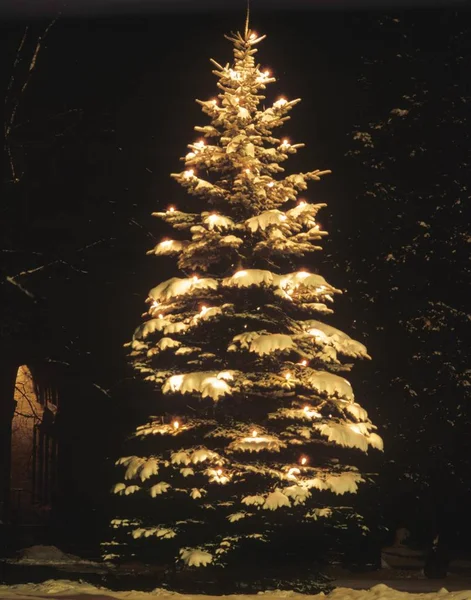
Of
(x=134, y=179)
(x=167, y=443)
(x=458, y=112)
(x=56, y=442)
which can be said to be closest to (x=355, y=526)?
(x=167, y=443)

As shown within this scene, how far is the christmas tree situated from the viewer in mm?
14984

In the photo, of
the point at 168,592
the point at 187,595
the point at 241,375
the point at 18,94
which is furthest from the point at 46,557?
the point at 18,94

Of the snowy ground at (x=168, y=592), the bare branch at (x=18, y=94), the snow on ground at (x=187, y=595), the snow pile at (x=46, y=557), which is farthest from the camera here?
the bare branch at (x=18, y=94)

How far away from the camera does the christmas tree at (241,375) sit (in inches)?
590

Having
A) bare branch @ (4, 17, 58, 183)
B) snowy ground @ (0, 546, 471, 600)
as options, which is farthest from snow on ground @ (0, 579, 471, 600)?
bare branch @ (4, 17, 58, 183)

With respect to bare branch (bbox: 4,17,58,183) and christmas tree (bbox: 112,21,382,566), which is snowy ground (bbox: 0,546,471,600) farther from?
bare branch (bbox: 4,17,58,183)

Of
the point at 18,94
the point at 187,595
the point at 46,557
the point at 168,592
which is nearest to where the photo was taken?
the point at 187,595

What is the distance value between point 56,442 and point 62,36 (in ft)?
30.5

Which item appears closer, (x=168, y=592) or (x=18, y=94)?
(x=168, y=592)

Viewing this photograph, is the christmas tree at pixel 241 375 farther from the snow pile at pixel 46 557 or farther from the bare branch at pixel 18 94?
the bare branch at pixel 18 94

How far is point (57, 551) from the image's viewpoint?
19.9 m

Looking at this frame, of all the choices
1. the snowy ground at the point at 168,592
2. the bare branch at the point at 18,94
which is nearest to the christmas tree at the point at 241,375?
the snowy ground at the point at 168,592

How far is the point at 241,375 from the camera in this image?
15.4m

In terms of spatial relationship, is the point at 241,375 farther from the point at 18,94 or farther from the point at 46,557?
the point at 18,94
